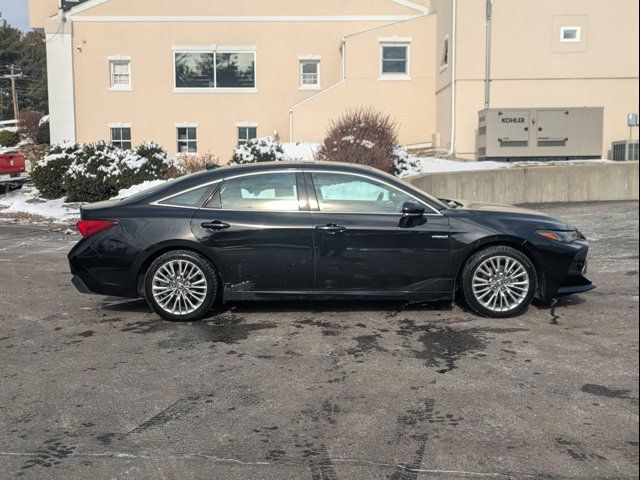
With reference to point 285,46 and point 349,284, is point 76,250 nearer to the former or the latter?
point 349,284

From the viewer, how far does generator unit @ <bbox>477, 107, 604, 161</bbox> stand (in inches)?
927

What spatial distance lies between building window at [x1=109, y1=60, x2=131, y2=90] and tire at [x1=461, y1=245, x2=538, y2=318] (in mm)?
27270

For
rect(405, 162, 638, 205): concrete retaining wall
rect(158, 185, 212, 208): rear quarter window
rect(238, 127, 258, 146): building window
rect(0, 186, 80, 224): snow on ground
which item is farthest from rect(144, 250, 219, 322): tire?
rect(238, 127, 258, 146): building window

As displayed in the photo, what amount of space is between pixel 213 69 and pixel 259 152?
14590mm

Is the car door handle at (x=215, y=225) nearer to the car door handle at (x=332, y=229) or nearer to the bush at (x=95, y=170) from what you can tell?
the car door handle at (x=332, y=229)

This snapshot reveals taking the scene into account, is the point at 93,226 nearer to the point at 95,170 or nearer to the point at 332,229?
the point at 332,229

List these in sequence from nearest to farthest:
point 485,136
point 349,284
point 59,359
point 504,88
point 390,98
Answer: point 59,359, point 349,284, point 485,136, point 504,88, point 390,98

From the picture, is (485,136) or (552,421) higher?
(485,136)

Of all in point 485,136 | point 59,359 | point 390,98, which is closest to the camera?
point 59,359

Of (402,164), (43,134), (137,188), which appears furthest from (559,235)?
(43,134)

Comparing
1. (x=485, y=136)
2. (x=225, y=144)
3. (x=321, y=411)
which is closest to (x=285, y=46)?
(x=225, y=144)

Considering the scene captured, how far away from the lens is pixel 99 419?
441 cm

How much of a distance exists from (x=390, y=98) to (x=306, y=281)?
24.4 m

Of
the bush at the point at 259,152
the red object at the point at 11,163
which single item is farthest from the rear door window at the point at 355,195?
the red object at the point at 11,163
